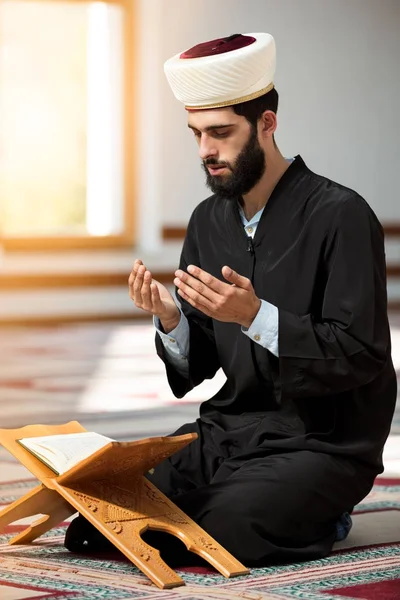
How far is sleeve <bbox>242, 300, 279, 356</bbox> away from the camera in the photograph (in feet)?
8.84

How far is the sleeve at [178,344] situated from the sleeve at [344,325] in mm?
386

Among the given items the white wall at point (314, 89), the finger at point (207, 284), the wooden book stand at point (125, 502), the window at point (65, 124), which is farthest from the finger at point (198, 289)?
the white wall at point (314, 89)

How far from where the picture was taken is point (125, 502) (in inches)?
108

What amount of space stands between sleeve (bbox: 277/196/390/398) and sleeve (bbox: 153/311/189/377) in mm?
386

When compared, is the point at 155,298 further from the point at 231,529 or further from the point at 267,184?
the point at 231,529

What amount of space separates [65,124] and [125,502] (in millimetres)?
6513

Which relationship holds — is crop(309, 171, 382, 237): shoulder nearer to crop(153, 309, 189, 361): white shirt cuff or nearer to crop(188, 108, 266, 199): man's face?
crop(188, 108, 266, 199): man's face

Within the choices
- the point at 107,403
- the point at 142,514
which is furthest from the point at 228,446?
the point at 107,403

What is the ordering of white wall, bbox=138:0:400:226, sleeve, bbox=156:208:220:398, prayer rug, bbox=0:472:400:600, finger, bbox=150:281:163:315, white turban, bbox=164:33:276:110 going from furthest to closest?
1. white wall, bbox=138:0:400:226
2. sleeve, bbox=156:208:220:398
3. white turban, bbox=164:33:276:110
4. finger, bbox=150:281:163:315
5. prayer rug, bbox=0:472:400:600

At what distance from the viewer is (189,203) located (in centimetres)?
910

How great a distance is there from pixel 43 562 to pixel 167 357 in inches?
25.3

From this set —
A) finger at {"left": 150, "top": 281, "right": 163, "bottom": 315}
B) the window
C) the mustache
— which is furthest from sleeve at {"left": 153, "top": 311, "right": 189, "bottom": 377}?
the window

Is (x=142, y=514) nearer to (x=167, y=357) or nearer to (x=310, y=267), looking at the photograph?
(x=167, y=357)

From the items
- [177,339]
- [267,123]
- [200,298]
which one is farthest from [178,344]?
[267,123]
